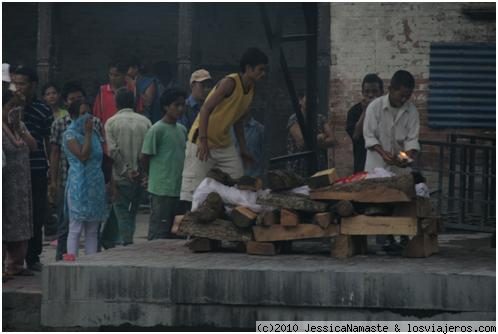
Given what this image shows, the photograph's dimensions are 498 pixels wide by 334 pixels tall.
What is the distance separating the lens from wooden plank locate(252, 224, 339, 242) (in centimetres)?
1008

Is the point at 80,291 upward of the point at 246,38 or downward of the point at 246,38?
downward

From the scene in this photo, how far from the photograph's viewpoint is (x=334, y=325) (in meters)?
9.39

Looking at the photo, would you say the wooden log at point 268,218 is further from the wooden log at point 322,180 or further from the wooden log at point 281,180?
the wooden log at point 322,180

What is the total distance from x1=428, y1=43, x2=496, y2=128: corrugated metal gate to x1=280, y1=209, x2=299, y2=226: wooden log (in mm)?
5864

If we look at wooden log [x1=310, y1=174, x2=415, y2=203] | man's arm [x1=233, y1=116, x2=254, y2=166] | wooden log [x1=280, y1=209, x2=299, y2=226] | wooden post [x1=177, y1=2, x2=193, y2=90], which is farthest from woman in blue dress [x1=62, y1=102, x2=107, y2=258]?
wooden post [x1=177, y1=2, x2=193, y2=90]

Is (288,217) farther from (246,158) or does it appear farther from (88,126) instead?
(88,126)

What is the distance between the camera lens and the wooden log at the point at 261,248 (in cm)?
1026

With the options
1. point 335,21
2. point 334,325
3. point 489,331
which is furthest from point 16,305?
point 335,21

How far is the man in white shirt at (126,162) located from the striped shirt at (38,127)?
157 centimetres

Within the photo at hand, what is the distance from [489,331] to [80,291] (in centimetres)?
269

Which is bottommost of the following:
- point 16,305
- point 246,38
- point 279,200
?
point 16,305

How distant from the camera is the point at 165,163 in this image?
41.0 feet

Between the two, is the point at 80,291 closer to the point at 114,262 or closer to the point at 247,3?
the point at 114,262

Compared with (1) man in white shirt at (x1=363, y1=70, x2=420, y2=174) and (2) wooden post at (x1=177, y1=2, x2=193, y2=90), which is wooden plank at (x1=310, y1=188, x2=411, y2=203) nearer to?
(1) man in white shirt at (x1=363, y1=70, x2=420, y2=174)
